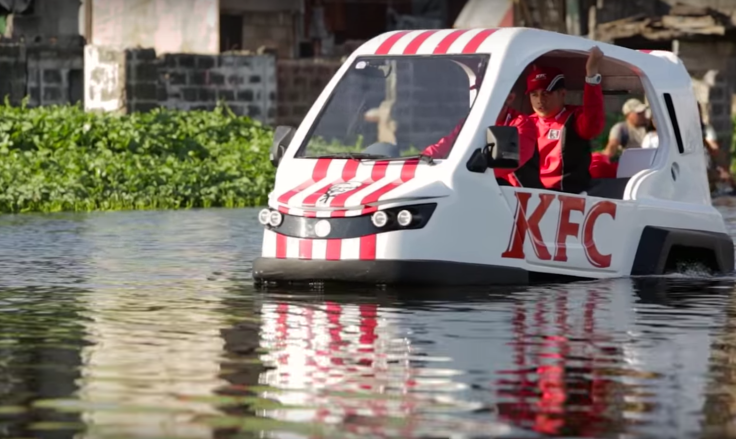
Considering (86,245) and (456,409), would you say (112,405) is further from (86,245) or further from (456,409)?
(86,245)

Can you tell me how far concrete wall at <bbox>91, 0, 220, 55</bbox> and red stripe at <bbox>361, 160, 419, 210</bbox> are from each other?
29891 millimetres

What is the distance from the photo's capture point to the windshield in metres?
13.5

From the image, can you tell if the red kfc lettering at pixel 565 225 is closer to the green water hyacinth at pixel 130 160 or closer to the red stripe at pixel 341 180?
the red stripe at pixel 341 180

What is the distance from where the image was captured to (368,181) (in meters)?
13.3

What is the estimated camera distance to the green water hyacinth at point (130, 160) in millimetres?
25422

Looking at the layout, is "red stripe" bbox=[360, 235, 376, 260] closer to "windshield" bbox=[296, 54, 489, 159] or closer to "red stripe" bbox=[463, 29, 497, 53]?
"windshield" bbox=[296, 54, 489, 159]

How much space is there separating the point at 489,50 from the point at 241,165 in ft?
51.1

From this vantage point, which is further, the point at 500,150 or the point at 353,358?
the point at 500,150

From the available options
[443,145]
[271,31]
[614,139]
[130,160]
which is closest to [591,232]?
[443,145]

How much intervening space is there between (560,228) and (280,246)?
1.73m

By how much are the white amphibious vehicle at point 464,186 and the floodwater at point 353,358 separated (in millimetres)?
205

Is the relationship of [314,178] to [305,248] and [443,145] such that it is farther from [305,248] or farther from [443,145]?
[443,145]

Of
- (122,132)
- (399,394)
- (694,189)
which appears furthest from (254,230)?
(399,394)

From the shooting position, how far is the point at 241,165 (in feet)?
95.3
